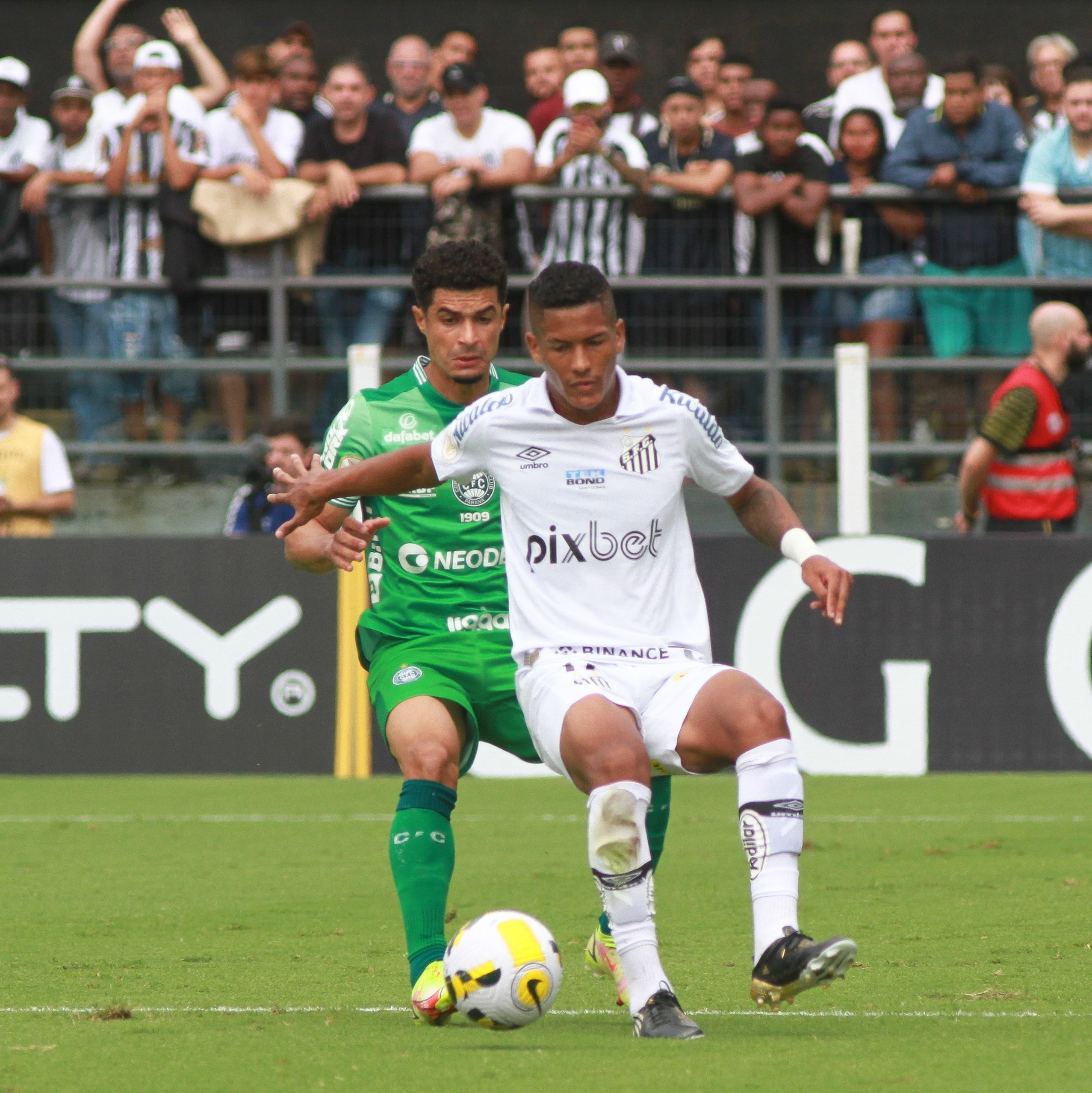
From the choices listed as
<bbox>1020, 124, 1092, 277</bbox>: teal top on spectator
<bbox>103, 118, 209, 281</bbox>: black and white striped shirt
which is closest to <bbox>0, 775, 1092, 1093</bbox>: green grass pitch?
<bbox>1020, 124, 1092, 277</bbox>: teal top on spectator

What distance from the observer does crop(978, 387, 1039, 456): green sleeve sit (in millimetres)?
10625

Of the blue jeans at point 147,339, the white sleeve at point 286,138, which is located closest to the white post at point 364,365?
the blue jeans at point 147,339

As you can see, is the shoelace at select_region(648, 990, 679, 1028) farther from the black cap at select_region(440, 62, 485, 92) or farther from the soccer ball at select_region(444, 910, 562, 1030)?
the black cap at select_region(440, 62, 485, 92)

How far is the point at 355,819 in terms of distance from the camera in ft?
31.4

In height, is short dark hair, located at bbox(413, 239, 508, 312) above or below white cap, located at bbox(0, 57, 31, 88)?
below

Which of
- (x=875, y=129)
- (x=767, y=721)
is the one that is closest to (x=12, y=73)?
(x=875, y=129)

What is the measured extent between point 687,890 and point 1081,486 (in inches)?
247

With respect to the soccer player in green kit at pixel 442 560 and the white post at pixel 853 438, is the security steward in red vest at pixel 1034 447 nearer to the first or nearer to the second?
the white post at pixel 853 438

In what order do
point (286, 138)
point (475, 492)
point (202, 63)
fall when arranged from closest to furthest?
point (475, 492) < point (286, 138) < point (202, 63)

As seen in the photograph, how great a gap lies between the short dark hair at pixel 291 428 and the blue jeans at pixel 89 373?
1.49m

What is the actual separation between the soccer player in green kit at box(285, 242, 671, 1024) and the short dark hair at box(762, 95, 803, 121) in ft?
21.5

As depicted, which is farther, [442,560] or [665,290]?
[665,290]

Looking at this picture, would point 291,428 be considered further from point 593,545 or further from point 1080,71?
point 593,545

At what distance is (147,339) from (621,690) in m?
8.31
